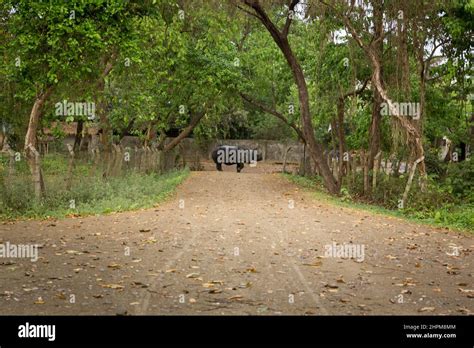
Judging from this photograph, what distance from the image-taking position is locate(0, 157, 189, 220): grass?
49.0 feet

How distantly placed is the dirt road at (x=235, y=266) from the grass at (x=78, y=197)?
4.40ft

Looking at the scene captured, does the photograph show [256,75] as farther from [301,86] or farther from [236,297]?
[236,297]

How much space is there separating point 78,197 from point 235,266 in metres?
9.80

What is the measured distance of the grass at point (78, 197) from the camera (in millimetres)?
14945

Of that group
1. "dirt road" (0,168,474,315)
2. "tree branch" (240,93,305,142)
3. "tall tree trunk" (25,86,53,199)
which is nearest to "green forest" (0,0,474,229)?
"tall tree trunk" (25,86,53,199)

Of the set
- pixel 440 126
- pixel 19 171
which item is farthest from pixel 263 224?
pixel 440 126

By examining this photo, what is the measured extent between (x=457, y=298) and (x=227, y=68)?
752 inches

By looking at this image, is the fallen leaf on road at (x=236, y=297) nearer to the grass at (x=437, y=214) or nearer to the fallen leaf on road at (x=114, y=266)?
the fallen leaf on road at (x=114, y=266)

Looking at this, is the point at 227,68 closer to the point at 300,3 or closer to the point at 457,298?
the point at 300,3

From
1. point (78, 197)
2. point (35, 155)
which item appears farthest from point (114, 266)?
point (78, 197)

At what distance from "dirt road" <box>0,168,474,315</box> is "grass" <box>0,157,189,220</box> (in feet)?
4.40

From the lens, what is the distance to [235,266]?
8.67m

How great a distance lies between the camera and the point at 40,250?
961cm

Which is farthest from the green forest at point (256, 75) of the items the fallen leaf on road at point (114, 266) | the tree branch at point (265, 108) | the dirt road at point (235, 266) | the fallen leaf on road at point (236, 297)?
the fallen leaf on road at point (236, 297)
